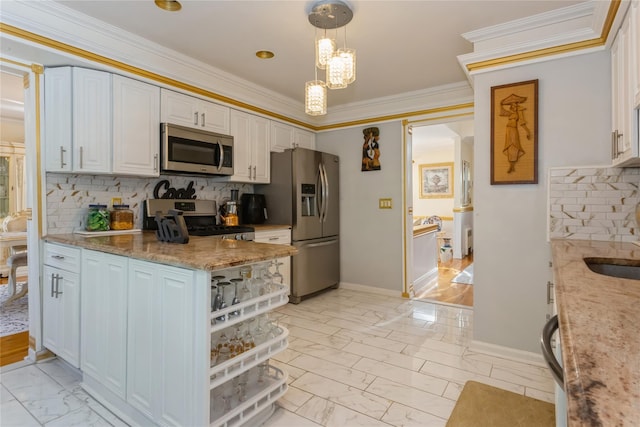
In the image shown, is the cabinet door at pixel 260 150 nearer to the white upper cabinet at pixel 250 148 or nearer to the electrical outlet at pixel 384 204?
the white upper cabinet at pixel 250 148

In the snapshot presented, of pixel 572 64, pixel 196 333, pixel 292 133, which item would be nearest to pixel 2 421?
pixel 196 333

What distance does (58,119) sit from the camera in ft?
7.94

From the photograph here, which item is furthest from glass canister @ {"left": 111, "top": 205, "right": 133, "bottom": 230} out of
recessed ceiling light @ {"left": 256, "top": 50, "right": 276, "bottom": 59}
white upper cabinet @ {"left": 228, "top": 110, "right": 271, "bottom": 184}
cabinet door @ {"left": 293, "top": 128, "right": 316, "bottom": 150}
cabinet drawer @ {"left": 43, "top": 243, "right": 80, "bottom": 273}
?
cabinet door @ {"left": 293, "top": 128, "right": 316, "bottom": 150}

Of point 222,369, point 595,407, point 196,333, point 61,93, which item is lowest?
point 222,369

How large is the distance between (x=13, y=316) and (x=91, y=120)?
7.82 ft

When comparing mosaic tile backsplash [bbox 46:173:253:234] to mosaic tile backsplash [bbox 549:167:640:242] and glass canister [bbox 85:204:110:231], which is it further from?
mosaic tile backsplash [bbox 549:167:640:242]

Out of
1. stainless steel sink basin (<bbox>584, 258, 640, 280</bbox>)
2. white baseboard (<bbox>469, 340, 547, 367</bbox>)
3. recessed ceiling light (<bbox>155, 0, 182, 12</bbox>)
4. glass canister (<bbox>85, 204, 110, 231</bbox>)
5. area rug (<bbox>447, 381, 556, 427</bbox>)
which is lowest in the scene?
white baseboard (<bbox>469, 340, 547, 367</bbox>)

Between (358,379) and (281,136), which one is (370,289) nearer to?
(358,379)

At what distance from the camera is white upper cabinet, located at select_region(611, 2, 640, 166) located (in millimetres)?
1629

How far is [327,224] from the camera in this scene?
433 centimetres

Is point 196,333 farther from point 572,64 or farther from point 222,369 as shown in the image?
point 572,64

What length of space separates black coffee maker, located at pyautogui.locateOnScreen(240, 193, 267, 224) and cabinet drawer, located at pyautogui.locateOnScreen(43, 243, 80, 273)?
6.29 ft

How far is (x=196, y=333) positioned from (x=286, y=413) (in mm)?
818

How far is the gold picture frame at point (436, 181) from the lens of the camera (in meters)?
7.77
